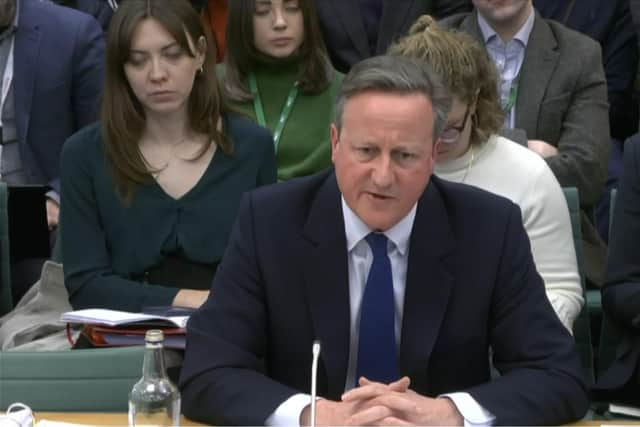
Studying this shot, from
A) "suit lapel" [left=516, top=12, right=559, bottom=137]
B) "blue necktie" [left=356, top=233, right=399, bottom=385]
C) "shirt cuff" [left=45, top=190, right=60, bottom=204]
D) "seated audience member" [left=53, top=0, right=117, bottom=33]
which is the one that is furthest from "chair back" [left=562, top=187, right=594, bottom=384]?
"seated audience member" [left=53, top=0, right=117, bottom=33]

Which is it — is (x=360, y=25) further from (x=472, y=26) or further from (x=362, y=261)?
(x=362, y=261)

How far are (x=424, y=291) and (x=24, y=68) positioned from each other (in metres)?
3.04

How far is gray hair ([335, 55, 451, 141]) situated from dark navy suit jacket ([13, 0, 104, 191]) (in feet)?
8.96

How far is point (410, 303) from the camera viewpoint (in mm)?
3182

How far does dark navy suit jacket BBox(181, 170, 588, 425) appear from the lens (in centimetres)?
314

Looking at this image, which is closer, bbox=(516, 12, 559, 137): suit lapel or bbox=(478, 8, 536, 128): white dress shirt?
bbox=(516, 12, 559, 137): suit lapel

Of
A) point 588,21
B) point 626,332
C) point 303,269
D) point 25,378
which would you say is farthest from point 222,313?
point 588,21

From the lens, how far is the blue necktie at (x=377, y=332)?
3.17 meters

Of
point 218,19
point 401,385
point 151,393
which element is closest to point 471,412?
point 401,385

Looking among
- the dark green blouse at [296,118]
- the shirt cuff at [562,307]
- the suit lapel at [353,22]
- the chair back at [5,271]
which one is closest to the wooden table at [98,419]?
the shirt cuff at [562,307]

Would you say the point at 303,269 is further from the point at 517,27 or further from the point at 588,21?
the point at 588,21

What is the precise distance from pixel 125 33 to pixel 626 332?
1864 mm

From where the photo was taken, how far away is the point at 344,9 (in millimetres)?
5766

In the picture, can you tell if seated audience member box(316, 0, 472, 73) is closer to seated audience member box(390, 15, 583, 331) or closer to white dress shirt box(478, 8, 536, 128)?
white dress shirt box(478, 8, 536, 128)
